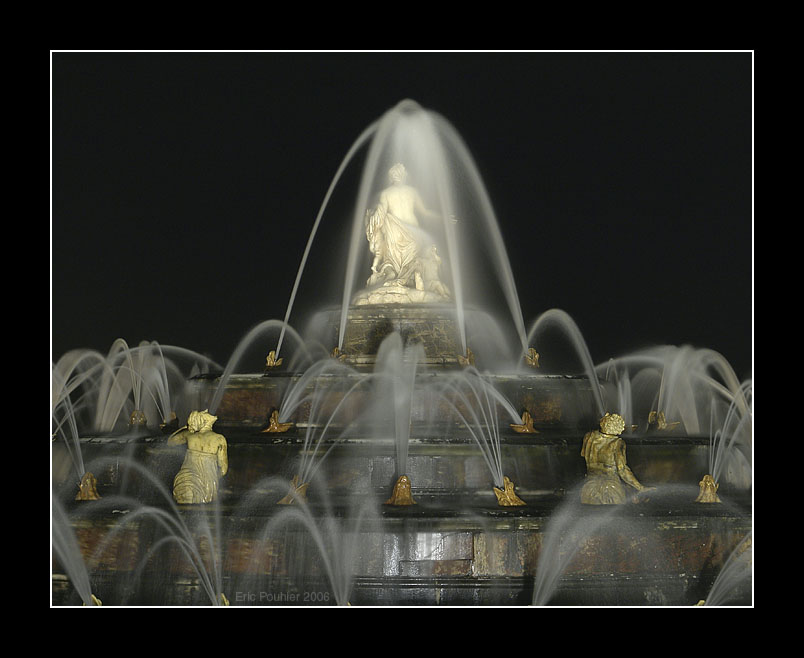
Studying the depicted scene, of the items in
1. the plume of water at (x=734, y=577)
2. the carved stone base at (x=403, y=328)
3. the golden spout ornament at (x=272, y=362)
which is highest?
the carved stone base at (x=403, y=328)

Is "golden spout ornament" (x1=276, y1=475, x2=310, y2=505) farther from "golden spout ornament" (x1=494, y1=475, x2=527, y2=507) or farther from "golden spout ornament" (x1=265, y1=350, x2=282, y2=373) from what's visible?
"golden spout ornament" (x1=265, y1=350, x2=282, y2=373)

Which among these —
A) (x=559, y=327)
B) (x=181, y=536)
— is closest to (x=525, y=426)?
(x=181, y=536)

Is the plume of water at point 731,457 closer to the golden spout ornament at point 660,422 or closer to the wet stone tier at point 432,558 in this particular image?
the golden spout ornament at point 660,422

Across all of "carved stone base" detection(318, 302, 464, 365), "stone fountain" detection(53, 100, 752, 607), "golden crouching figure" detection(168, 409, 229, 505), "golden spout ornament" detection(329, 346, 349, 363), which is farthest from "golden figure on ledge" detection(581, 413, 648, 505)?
"golden spout ornament" detection(329, 346, 349, 363)

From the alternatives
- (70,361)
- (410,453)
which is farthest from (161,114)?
(410,453)

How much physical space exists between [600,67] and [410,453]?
13596 millimetres

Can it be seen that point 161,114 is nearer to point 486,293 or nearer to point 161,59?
point 161,59

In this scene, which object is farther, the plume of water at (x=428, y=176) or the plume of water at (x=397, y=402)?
the plume of water at (x=428, y=176)

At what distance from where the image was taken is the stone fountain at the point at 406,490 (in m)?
8.36

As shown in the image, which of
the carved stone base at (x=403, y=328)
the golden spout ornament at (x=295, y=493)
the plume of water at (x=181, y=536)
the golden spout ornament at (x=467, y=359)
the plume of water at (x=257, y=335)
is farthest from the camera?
the plume of water at (x=257, y=335)

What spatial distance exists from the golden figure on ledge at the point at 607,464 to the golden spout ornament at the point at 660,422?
312 cm

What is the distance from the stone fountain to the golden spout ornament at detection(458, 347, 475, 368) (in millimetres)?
159

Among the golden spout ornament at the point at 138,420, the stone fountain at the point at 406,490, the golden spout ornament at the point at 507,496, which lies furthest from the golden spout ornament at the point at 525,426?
the golden spout ornament at the point at 138,420

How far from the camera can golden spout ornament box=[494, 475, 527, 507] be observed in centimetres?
893
